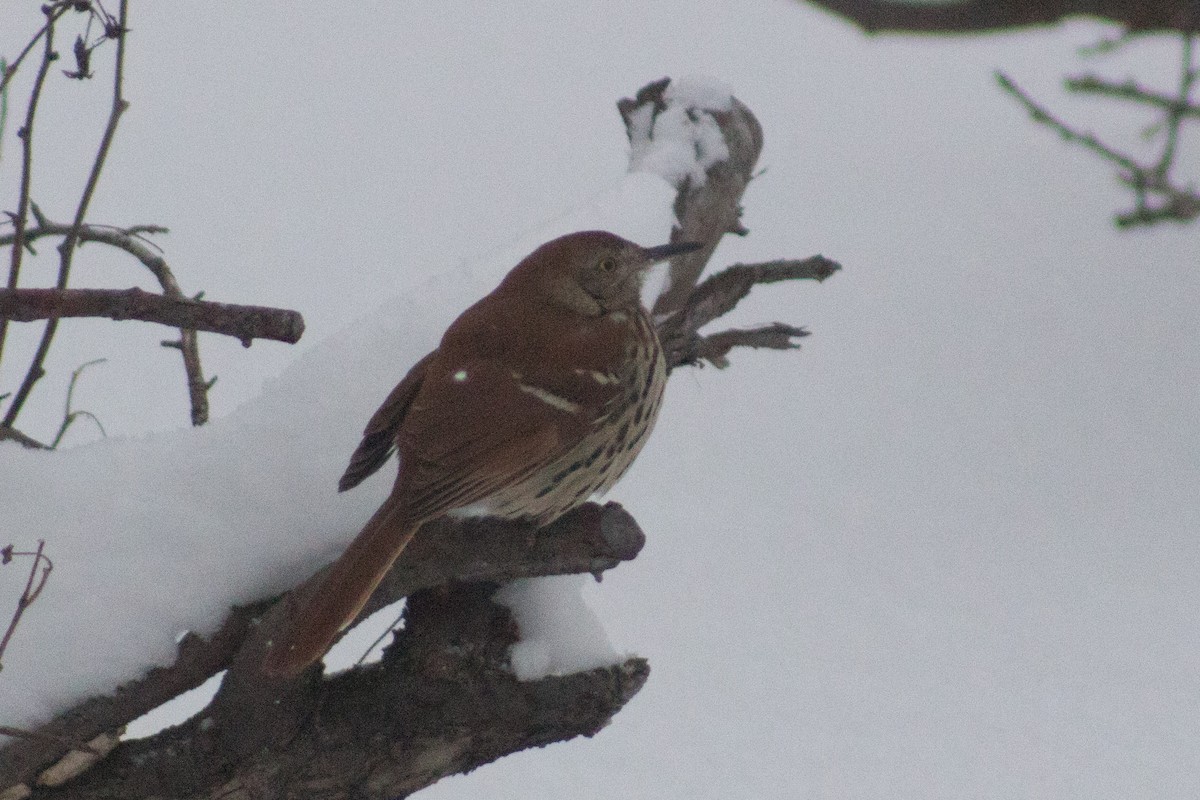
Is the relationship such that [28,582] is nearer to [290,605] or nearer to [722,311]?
[290,605]

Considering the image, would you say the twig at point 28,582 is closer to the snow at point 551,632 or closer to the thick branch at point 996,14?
the snow at point 551,632

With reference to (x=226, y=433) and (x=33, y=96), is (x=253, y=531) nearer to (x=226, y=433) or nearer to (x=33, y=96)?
(x=226, y=433)

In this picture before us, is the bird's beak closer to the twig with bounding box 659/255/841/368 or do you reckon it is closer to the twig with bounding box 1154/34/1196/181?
the twig with bounding box 659/255/841/368

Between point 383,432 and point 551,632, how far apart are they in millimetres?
412

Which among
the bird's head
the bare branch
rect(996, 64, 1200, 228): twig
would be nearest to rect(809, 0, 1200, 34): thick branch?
rect(996, 64, 1200, 228): twig

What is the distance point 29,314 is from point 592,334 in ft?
3.41

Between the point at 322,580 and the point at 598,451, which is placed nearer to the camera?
A: the point at 322,580

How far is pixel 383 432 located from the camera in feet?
7.48

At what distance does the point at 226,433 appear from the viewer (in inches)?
90.3

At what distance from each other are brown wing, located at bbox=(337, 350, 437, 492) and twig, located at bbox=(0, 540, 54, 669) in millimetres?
449

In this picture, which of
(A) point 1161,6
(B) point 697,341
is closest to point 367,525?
(B) point 697,341

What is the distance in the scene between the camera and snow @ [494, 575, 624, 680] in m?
2.23

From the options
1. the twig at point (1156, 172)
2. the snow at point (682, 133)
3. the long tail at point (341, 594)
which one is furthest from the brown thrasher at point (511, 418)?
the twig at point (1156, 172)

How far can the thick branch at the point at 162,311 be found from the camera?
5.57ft
